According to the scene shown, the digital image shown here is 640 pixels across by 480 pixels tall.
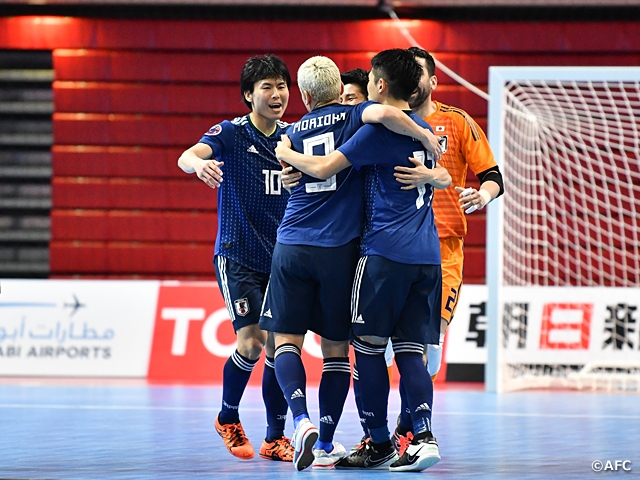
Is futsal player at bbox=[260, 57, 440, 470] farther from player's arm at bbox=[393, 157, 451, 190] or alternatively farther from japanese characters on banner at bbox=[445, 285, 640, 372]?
japanese characters on banner at bbox=[445, 285, 640, 372]

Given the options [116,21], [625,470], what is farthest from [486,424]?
[116,21]

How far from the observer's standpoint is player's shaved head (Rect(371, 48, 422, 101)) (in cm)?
413

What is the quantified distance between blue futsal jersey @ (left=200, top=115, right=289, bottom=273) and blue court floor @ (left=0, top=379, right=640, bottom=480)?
40.5 inches

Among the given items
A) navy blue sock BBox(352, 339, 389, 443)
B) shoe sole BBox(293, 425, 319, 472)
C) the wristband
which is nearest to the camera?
shoe sole BBox(293, 425, 319, 472)

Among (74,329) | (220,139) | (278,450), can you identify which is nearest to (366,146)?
(220,139)

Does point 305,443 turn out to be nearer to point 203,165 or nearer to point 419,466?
point 419,466

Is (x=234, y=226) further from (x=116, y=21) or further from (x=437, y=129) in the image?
(x=116, y=21)

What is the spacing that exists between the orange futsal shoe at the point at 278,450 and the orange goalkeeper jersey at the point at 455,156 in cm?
135

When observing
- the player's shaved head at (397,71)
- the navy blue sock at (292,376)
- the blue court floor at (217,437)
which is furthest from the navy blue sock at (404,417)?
the player's shaved head at (397,71)

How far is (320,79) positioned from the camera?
4.25 m

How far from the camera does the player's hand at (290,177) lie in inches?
170

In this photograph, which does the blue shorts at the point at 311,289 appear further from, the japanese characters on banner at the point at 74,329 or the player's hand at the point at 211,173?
the japanese characters on banner at the point at 74,329

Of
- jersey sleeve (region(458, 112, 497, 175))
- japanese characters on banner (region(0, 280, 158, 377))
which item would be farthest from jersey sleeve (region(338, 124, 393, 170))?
japanese characters on banner (region(0, 280, 158, 377))

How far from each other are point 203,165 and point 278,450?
55.6 inches
